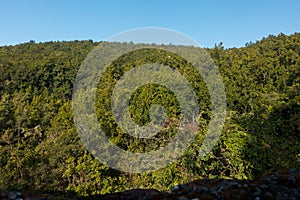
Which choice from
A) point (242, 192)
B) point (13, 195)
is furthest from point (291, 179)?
point (13, 195)

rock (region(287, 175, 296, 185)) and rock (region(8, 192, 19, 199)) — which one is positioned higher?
rock (region(287, 175, 296, 185))

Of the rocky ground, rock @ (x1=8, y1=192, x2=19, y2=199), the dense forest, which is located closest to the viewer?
the rocky ground

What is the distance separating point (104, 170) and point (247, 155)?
704 centimetres

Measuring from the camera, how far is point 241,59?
44938mm

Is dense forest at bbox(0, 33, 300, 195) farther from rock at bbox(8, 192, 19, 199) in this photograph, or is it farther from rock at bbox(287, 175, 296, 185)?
rock at bbox(8, 192, 19, 199)

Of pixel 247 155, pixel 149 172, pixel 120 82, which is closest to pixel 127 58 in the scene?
pixel 120 82

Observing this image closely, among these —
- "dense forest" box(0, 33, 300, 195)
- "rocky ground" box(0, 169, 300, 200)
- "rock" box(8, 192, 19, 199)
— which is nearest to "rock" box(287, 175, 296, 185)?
"rocky ground" box(0, 169, 300, 200)

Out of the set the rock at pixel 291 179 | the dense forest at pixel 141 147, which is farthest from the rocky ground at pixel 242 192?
the dense forest at pixel 141 147

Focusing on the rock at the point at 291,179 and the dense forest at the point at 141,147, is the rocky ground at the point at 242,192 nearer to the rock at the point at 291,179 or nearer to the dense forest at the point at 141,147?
the rock at the point at 291,179

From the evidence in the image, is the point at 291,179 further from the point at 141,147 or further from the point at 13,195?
the point at 141,147

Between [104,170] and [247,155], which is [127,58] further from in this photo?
[247,155]

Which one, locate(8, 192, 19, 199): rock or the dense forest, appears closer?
locate(8, 192, 19, 199): rock

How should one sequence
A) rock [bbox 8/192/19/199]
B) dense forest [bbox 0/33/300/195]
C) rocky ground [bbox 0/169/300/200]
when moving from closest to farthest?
rocky ground [bbox 0/169/300/200], rock [bbox 8/192/19/199], dense forest [bbox 0/33/300/195]

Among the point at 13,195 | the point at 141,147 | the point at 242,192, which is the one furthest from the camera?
the point at 141,147
